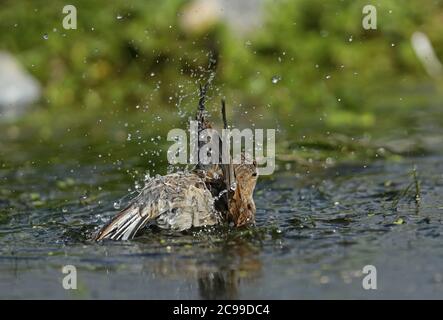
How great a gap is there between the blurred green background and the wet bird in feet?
14.2

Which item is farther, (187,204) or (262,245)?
(187,204)

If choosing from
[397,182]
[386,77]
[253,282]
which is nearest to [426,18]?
[386,77]

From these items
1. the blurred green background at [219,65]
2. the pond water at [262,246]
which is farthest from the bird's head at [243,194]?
the blurred green background at [219,65]

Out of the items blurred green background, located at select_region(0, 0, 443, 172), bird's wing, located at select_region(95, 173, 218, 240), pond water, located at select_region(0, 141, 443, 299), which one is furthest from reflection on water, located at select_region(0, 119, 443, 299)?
blurred green background, located at select_region(0, 0, 443, 172)

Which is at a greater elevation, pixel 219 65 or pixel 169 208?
pixel 219 65

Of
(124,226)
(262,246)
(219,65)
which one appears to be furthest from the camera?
(219,65)

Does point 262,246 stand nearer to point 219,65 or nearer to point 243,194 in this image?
point 243,194

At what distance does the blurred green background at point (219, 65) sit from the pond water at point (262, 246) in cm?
294

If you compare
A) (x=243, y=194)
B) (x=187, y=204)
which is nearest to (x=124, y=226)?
(x=187, y=204)

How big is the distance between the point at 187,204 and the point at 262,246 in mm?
726

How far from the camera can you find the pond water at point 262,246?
5.12m

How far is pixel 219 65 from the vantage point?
12461 mm

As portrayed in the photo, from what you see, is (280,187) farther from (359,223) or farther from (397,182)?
(359,223)

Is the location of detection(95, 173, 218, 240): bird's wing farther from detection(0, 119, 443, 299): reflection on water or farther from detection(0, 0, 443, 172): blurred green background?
detection(0, 0, 443, 172): blurred green background
